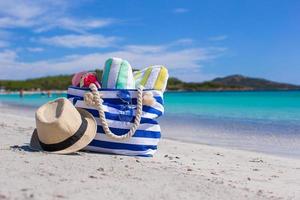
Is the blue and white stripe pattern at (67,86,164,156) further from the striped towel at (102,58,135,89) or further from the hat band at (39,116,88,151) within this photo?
the hat band at (39,116,88,151)

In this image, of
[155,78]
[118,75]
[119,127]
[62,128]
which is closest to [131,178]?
[62,128]

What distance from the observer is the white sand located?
3.66m

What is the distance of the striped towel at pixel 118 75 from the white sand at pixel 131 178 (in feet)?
3.11

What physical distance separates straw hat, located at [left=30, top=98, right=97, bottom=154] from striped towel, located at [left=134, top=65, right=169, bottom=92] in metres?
0.92

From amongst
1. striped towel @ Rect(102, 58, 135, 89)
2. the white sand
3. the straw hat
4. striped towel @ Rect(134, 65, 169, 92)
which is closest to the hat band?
the straw hat

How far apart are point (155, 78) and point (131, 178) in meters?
1.95

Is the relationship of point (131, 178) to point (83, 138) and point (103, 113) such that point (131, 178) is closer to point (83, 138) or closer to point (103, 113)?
point (83, 138)

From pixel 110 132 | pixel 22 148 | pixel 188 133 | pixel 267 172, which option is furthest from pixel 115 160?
pixel 188 133

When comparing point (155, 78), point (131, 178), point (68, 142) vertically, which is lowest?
point (131, 178)

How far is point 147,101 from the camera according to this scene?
556 cm

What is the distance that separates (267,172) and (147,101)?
179 cm

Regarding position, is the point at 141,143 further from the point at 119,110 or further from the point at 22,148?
the point at 22,148

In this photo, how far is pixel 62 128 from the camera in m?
5.13

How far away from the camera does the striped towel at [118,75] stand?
5.77 metres
